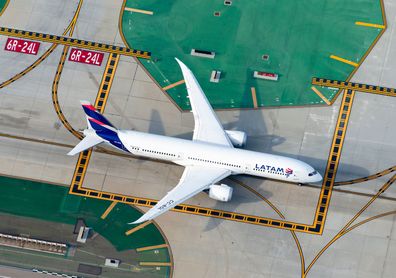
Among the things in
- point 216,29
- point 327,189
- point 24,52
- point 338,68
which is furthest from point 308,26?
point 24,52

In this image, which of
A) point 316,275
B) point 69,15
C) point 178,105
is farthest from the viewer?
point 69,15

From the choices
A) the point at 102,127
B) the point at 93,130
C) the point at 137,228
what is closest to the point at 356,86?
the point at 102,127

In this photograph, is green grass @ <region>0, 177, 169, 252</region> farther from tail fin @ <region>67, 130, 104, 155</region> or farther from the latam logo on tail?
the latam logo on tail

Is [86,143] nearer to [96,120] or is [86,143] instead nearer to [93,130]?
[93,130]

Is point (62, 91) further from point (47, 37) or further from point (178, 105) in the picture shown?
point (178, 105)

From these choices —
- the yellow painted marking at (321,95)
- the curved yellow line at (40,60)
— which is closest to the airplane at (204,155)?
the yellow painted marking at (321,95)

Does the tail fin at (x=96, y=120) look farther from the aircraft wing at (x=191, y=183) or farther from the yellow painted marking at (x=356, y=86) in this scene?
the yellow painted marking at (x=356, y=86)
